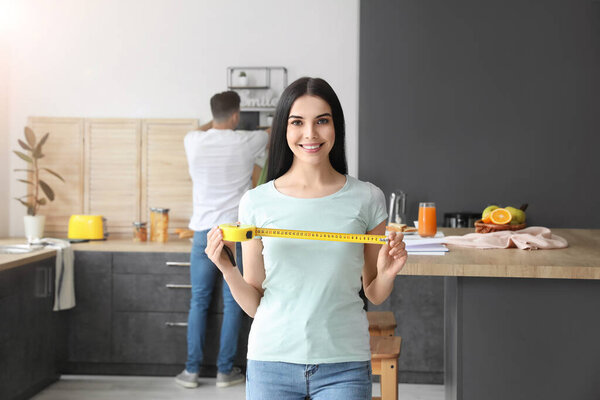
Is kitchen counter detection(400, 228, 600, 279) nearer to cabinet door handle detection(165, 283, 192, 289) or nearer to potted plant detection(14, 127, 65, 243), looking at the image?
cabinet door handle detection(165, 283, 192, 289)

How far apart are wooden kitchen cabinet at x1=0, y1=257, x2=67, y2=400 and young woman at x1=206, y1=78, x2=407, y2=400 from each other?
239 cm

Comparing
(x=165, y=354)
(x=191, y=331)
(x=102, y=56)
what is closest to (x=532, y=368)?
(x=191, y=331)

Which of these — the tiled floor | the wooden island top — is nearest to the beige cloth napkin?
the wooden island top

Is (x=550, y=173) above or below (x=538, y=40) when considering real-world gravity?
below

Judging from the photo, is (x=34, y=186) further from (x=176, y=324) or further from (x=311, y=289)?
(x=311, y=289)

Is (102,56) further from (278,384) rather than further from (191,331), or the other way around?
(278,384)

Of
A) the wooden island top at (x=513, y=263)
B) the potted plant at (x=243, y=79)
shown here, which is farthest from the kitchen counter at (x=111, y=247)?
the wooden island top at (x=513, y=263)

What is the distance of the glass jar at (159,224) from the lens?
4.69 m

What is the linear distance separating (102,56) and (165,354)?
2229mm

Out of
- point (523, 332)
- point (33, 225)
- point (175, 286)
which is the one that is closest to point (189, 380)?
point (175, 286)

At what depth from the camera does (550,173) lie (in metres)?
4.40

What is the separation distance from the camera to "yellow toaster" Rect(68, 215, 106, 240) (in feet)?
15.4

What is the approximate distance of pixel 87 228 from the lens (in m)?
4.70

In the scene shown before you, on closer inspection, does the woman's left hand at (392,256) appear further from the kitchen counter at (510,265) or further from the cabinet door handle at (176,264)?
the cabinet door handle at (176,264)
